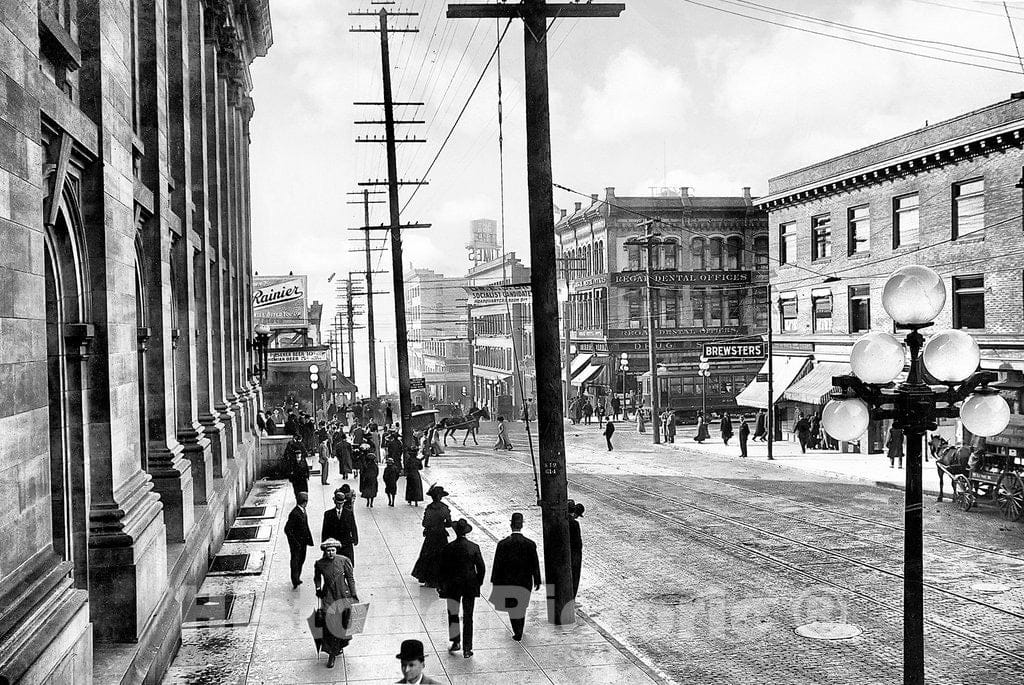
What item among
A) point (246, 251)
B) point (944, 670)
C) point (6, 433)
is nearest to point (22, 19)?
point (6, 433)

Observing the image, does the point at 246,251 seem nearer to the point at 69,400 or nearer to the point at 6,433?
the point at 69,400

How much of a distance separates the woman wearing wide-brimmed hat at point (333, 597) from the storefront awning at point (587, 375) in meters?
55.7

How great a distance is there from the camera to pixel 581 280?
71.3 m

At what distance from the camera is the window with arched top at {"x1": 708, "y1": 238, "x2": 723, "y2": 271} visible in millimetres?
67562

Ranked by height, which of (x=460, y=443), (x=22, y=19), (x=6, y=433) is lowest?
(x=460, y=443)

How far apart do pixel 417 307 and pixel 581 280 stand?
74.8m

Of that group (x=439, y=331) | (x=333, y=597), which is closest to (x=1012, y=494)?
(x=333, y=597)

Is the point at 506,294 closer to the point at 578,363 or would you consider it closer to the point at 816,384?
the point at 816,384

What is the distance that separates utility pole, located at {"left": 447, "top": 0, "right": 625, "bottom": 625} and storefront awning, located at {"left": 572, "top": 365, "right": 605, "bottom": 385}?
175 feet

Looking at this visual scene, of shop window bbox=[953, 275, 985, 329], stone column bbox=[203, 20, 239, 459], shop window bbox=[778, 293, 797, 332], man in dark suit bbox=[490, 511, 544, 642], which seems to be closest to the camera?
man in dark suit bbox=[490, 511, 544, 642]

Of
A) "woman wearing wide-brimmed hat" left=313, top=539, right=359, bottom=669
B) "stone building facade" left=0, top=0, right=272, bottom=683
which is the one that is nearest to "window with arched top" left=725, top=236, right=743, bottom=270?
"stone building facade" left=0, top=0, right=272, bottom=683

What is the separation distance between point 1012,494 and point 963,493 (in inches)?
64.6

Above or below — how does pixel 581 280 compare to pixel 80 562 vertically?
above

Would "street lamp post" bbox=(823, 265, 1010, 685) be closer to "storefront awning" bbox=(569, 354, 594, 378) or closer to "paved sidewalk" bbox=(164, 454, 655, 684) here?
"paved sidewalk" bbox=(164, 454, 655, 684)
